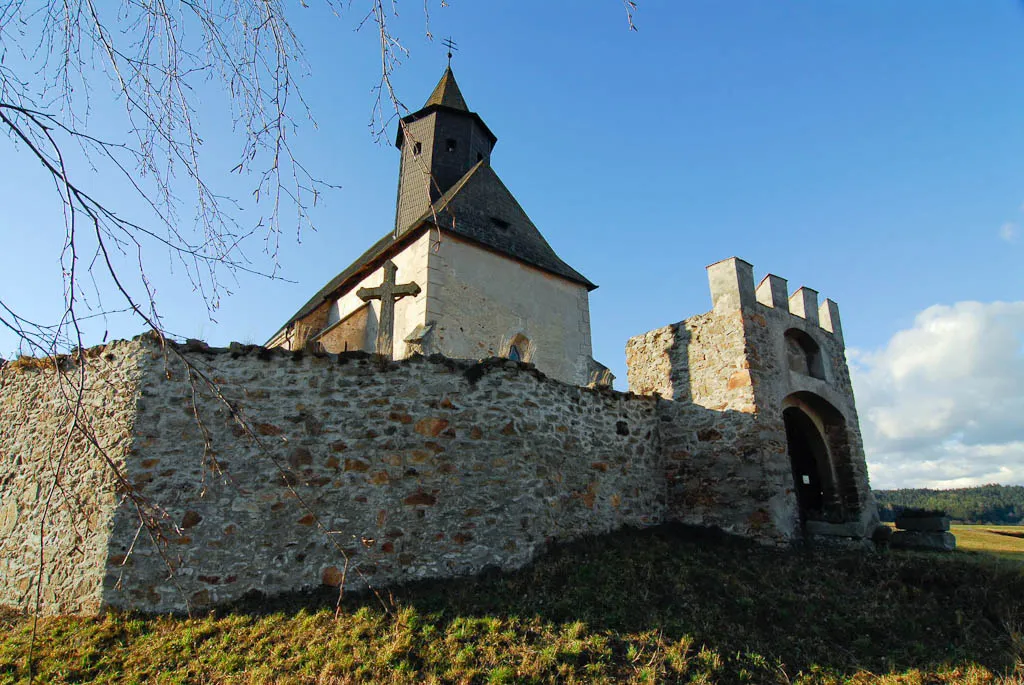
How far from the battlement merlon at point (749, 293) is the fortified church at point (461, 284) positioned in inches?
91.3

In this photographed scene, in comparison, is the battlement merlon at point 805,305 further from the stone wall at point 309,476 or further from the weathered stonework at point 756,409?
the stone wall at point 309,476

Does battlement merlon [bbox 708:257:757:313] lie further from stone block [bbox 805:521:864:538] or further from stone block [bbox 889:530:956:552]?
stone block [bbox 889:530:956:552]

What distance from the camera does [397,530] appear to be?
6566 mm

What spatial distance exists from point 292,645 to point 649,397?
624 centimetres

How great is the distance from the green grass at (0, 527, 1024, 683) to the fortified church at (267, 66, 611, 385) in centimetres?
462

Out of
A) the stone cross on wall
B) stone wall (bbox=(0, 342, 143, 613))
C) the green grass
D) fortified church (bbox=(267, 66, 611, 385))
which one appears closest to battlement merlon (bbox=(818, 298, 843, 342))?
fortified church (bbox=(267, 66, 611, 385))

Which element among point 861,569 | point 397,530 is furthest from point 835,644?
point 397,530

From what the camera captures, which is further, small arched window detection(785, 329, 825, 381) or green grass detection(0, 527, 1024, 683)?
small arched window detection(785, 329, 825, 381)

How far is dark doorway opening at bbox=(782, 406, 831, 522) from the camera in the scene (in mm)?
10171

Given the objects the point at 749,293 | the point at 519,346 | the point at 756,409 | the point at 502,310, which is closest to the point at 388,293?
the point at 502,310

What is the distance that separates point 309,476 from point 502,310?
7.55 m

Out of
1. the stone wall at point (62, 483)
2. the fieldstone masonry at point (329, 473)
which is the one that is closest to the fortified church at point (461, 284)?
the fieldstone masonry at point (329, 473)

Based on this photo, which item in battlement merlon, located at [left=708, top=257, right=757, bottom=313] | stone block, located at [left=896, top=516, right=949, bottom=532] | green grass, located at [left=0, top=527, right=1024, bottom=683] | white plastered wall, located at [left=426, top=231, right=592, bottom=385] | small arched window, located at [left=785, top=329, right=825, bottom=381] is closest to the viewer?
green grass, located at [left=0, top=527, right=1024, bottom=683]

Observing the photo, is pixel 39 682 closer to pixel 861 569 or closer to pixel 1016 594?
pixel 861 569
